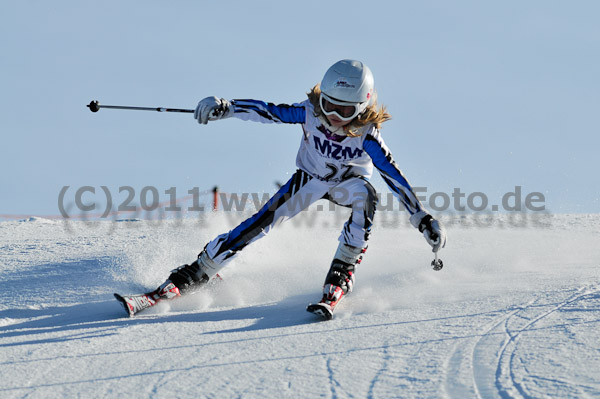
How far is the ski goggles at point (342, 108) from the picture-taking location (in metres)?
4.68

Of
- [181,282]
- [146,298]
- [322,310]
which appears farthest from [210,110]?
[322,310]

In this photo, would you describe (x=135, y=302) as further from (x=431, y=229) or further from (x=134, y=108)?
(x=431, y=229)

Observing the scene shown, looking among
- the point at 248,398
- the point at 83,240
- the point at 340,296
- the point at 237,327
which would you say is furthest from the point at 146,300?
the point at 83,240

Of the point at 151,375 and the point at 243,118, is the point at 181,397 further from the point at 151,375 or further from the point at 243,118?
the point at 243,118

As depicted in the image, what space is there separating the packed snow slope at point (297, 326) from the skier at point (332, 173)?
25 cm

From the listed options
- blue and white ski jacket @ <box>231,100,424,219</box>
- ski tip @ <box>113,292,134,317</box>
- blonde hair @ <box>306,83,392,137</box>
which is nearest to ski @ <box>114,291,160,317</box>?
ski tip @ <box>113,292,134,317</box>

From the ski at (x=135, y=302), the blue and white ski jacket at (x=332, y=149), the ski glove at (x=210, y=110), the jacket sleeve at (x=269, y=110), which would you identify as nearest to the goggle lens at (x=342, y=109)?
the blue and white ski jacket at (x=332, y=149)

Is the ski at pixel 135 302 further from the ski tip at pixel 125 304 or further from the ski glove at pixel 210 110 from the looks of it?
the ski glove at pixel 210 110

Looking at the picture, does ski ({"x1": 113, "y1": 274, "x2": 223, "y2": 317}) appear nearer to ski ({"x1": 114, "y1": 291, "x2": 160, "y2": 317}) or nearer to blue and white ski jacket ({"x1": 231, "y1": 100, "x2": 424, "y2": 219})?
ski ({"x1": 114, "y1": 291, "x2": 160, "y2": 317})

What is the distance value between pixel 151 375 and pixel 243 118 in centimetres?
247

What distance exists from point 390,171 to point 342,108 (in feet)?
1.91

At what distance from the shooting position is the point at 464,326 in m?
3.72

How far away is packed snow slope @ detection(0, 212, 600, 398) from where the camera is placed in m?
2.89

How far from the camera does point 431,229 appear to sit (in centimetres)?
450
